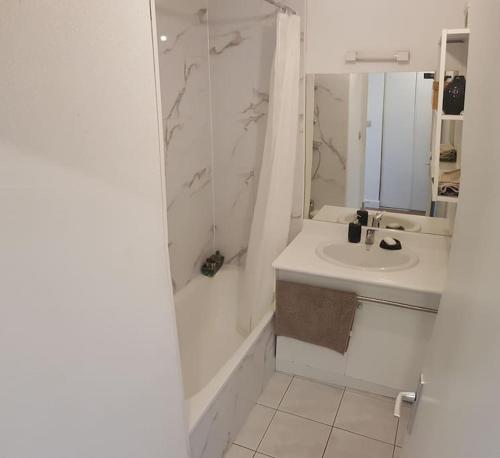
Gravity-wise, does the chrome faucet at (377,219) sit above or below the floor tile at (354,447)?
above

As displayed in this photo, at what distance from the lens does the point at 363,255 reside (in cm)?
243

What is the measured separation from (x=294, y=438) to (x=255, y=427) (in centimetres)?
19

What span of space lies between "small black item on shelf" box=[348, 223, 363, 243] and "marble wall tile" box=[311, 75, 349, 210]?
0.54 ft

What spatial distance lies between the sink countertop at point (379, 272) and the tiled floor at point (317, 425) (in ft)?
1.97

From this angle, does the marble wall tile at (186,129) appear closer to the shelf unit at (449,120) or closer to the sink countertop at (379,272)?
the sink countertop at (379,272)

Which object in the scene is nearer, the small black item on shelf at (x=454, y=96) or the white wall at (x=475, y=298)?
the white wall at (x=475, y=298)

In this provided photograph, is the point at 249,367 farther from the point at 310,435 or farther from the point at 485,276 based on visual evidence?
the point at 485,276

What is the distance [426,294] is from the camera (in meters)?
2.00

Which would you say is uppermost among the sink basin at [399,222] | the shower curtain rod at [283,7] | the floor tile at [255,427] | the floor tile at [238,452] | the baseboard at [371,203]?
the shower curtain rod at [283,7]

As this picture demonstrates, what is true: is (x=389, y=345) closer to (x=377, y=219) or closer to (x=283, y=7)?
(x=377, y=219)

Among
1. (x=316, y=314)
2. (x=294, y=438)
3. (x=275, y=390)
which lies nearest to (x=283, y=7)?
(x=316, y=314)

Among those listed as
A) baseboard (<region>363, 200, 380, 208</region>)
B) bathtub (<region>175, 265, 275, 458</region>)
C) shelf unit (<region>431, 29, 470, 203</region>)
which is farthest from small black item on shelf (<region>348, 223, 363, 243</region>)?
bathtub (<region>175, 265, 275, 458</region>)

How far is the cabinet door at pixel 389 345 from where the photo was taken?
6.86ft

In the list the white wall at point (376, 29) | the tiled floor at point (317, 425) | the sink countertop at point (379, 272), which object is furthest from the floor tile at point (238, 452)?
the white wall at point (376, 29)
